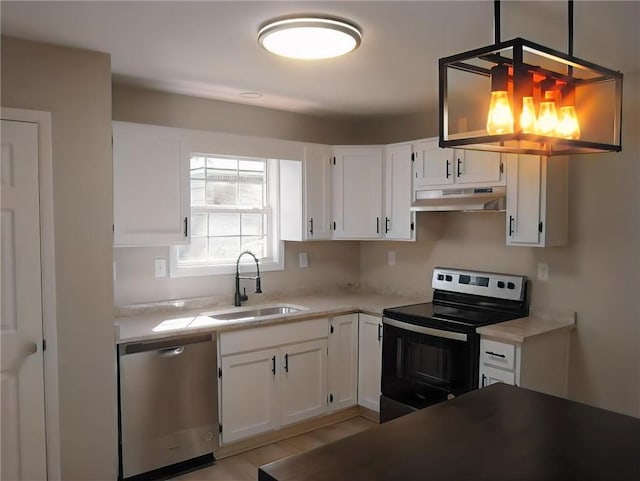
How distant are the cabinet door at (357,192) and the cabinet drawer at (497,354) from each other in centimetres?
132

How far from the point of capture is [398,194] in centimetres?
400

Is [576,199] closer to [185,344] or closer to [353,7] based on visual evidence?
[353,7]

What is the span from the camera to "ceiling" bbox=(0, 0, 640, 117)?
6.88 ft

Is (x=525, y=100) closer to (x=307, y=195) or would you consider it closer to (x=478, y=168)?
(x=478, y=168)

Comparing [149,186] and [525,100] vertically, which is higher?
[525,100]

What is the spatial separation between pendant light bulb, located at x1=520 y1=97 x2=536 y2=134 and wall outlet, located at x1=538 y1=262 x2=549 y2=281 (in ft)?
7.26

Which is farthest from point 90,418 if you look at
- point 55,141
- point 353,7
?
point 353,7

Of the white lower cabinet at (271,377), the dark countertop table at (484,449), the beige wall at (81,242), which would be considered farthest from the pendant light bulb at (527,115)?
the white lower cabinet at (271,377)

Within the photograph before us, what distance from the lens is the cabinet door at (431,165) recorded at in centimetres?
364

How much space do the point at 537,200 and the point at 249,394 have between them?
2216mm

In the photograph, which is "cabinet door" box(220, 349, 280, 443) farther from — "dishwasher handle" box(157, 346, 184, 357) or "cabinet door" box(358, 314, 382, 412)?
"cabinet door" box(358, 314, 382, 412)

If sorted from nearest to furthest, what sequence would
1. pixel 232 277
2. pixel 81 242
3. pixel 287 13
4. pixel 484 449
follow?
pixel 484 449 < pixel 287 13 < pixel 81 242 < pixel 232 277

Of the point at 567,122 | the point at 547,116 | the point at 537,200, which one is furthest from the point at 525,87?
the point at 537,200

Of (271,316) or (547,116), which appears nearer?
(547,116)
